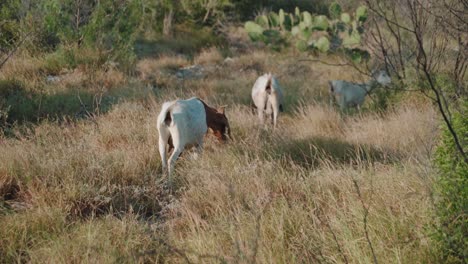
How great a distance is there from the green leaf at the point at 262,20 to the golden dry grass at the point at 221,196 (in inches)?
439

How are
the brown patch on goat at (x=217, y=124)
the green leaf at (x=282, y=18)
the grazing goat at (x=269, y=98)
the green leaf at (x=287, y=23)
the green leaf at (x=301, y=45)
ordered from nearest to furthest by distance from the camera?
the brown patch on goat at (x=217, y=124) < the grazing goat at (x=269, y=98) < the green leaf at (x=301, y=45) < the green leaf at (x=282, y=18) < the green leaf at (x=287, y=23)

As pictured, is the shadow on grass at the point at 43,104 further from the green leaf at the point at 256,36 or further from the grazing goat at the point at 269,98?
the green leaf at the point at 256,36

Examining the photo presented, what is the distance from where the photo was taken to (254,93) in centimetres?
787

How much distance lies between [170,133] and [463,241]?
3114 mm

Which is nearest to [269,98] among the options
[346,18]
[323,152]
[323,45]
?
[323,152]

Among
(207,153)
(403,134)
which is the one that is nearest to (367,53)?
(403,134)

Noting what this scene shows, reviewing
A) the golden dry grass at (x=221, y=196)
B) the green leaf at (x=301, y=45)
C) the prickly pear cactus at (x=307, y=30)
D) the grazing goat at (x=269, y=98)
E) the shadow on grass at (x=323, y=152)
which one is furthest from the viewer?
the green leaf at (x=301, y=45)

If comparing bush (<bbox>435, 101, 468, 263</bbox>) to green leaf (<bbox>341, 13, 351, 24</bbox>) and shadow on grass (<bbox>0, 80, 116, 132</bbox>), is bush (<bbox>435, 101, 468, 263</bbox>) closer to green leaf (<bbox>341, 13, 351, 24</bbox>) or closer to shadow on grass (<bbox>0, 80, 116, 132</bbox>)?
shadow on grass (<bbox>0, 80, 116, 132</bbox>)

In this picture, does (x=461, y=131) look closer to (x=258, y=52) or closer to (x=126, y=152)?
(x=126, y=152)

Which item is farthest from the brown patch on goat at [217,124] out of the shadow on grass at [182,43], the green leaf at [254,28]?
the green leaf at [254,28]

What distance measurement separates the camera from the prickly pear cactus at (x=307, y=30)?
14.8 meters

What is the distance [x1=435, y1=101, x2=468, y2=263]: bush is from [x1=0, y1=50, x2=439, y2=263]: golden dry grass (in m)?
0.16

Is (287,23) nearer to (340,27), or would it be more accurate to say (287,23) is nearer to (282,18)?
(282,18)

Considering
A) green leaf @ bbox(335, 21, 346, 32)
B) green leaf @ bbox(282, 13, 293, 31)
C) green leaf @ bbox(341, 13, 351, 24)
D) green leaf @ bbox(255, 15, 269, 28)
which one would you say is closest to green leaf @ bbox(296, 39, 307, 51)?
green leaf @ bbox(335, 21, 346, 32)
